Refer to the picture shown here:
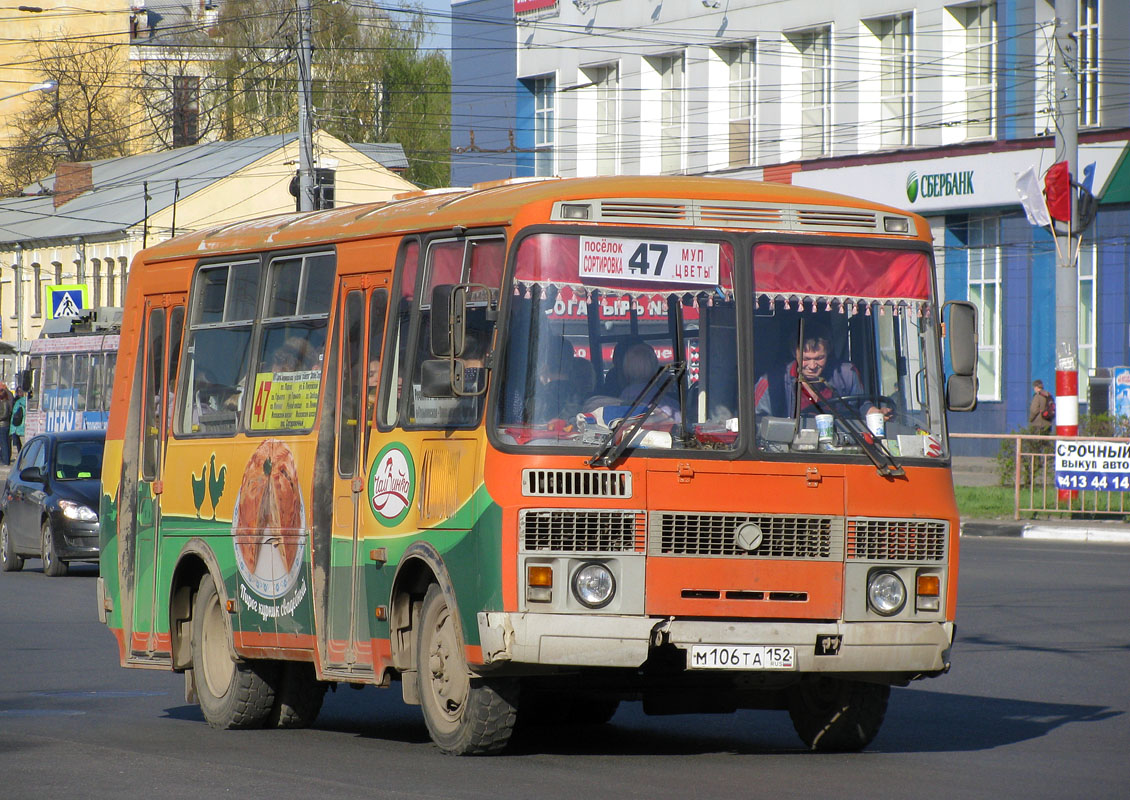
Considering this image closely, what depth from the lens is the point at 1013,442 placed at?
89.9ft

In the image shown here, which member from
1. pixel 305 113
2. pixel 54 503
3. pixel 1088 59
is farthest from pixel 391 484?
pixel 1088 59

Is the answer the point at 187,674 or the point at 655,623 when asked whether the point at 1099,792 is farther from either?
the point at 187,674

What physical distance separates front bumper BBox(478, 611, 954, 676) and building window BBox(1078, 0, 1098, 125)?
2868cm

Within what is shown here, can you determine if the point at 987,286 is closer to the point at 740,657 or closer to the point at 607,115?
the point at 607,115

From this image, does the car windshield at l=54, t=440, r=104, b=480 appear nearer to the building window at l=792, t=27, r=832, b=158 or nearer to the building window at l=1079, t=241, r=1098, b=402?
the building window at l=1079, t=241, r=1098, b=402

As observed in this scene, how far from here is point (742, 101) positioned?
44188mm

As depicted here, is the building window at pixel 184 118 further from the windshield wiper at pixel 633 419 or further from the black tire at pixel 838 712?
the windshield wiper at pixel 633 419

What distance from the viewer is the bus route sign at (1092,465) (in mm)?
25578

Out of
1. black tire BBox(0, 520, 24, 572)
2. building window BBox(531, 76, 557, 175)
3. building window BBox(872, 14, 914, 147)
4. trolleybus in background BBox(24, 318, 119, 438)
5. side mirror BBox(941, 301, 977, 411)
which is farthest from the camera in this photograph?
building window BBox(531, 76, 557, 175)

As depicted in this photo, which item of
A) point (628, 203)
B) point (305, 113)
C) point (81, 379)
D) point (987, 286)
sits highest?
point (305, 113)

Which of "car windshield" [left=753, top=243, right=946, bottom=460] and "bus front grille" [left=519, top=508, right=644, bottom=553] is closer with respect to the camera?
"bus front grille" [left=519, top=508, right=644, bottom=553]

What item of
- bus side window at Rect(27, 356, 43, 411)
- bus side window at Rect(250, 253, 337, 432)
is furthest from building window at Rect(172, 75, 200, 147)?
bus side window at Rect(250, 253, 337, 432)

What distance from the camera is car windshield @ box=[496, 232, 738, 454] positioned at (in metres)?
8.73

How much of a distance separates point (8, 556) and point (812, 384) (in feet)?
52.4
